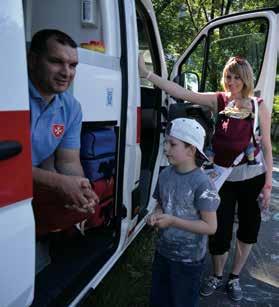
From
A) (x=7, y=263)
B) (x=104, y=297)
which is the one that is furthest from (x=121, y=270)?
(x=7, y=263)

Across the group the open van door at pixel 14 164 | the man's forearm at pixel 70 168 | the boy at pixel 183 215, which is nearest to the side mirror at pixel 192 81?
the boy at pixel 183 215

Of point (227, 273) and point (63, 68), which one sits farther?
point (227, 273)

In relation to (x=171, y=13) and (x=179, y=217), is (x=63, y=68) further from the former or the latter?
(x=171, y=13)

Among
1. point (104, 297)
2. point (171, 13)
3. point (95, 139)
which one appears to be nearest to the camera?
point (95, 139)

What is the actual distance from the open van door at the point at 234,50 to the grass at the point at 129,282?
5.11 ft

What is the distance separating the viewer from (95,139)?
252cm

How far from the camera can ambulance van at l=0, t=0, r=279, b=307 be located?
1.53 meters

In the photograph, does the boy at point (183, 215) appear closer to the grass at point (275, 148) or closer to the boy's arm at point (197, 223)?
the boy's arm at point (197, 223)

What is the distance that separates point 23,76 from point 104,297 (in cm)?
209

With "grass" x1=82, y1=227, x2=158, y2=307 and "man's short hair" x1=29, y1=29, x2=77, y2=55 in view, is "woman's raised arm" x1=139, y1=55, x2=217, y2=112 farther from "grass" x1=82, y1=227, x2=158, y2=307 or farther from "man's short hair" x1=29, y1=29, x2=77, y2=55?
"grass" x1=82, y1=227, x2=158, y2=307

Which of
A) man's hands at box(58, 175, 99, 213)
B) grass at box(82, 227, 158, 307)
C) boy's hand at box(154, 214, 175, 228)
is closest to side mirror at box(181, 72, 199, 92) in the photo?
grass at box(82, 227, 158, 307)

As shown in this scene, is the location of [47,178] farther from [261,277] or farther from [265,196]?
[261,277]

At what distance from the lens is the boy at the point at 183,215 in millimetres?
A: 2262

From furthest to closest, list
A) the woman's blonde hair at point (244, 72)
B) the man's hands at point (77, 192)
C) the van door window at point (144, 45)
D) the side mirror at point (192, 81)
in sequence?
the side mirror at point (192, 81) → the van door window at point (144, 45) → the woman's blonde hair at point (244, 72) → the man's hands at point (77, 192)
